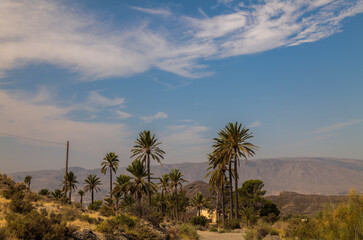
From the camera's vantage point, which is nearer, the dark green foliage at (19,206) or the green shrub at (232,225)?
the dark green foliage at (19,206)

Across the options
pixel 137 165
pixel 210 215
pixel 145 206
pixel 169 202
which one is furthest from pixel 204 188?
pixel 145 206

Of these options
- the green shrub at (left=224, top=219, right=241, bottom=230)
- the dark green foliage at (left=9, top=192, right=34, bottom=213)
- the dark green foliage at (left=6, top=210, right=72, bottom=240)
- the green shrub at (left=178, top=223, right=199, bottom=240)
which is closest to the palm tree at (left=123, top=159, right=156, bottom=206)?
the green shrub at (left=224, top=219, right=241, bottom=230)

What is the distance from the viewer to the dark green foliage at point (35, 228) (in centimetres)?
1481

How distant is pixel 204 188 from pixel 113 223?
149m

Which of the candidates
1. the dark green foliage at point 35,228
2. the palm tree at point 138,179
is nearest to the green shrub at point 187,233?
the dark green foliage at point 35,228

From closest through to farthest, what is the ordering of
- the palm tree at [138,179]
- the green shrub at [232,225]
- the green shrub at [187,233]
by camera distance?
the green shrub at [187,233] → the green shrub at [232,225] → the palm tree at [138,179]

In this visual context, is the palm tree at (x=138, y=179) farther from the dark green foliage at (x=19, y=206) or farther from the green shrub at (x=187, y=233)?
the dark green foliage at (x=19, y=206)

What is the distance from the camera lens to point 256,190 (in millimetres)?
69812

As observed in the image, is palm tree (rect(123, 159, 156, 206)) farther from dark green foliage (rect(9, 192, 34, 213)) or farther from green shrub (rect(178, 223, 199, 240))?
dark green foliage (rect(9, 192, 34, 213))

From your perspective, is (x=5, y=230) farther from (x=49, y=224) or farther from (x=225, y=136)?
(x=225, y=136)

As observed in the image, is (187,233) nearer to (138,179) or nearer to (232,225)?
(232,225)

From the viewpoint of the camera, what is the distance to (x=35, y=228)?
15297 mm

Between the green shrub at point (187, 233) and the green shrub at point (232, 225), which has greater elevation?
the green shrub at point (187, 233)

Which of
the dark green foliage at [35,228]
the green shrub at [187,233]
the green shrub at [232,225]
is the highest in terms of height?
the dark green foliage at [35,228]
